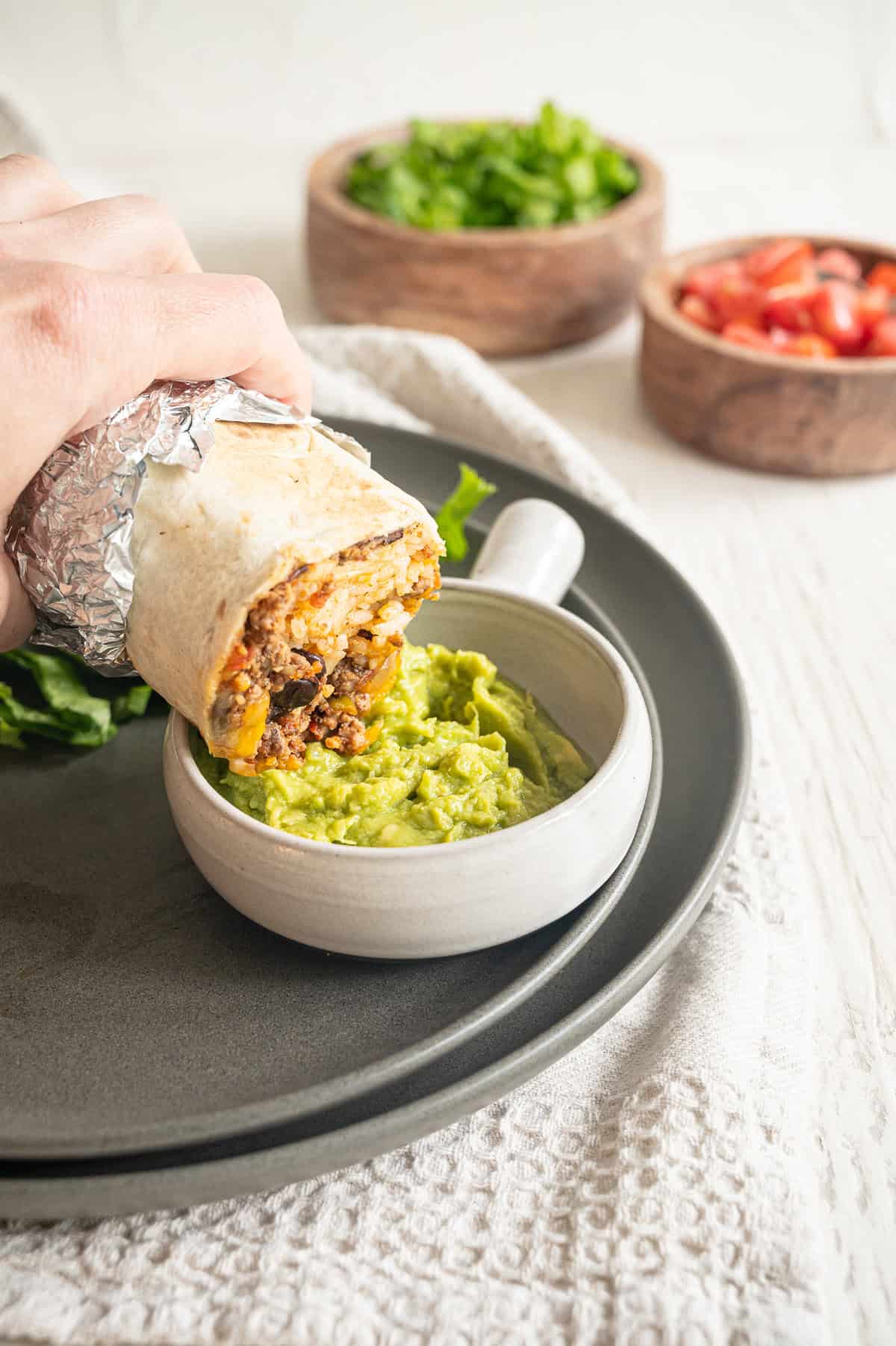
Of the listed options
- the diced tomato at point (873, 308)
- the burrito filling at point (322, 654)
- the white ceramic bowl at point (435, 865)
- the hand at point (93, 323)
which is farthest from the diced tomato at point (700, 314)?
the burrito filling at point (322, 654)

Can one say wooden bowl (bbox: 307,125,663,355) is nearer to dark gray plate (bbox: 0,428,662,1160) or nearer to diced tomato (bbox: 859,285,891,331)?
diced tomato (bbox: 859,285,891,331)

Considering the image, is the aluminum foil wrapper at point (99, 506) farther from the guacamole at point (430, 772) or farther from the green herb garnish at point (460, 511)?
the green herb garnish at point (460, 511)

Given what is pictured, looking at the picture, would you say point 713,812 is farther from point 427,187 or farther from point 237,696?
point 427,187

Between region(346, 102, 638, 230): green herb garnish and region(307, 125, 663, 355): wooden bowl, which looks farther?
region(346, 102, 638, 230): green herb garnish

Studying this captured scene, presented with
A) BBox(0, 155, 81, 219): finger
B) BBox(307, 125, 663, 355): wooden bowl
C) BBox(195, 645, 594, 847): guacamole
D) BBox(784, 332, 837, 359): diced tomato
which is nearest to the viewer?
BBox(195, 645, 594, 847): guacamole

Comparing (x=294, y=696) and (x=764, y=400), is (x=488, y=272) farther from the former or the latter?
(x=294, y=696)

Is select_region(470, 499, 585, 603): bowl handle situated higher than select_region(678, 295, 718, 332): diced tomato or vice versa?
select_region(470, 499, 585, 603): bowl handle

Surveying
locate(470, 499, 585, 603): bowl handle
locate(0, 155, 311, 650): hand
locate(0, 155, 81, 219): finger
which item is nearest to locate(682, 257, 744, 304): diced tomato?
locate(470, 499, 585, 603): bowl handle
